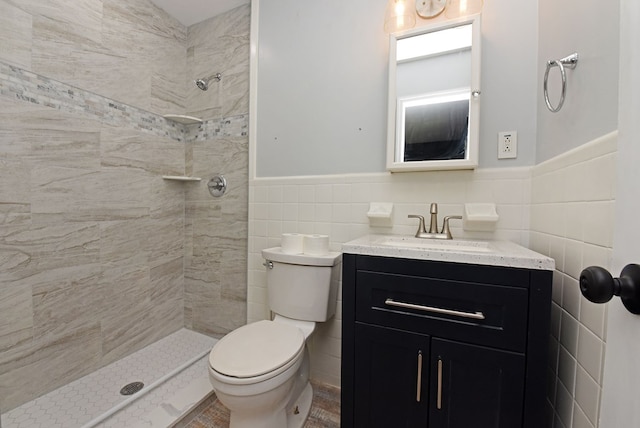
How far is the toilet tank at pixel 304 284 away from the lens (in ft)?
4.23

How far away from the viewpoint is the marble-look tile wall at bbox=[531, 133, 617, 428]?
2.09ft

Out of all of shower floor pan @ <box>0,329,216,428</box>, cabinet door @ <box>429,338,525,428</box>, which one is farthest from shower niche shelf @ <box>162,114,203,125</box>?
cabinet door @ <box>429,338,525,428</box>

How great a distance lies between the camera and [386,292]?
91cm

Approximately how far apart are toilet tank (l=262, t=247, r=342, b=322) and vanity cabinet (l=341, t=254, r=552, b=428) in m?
0.35

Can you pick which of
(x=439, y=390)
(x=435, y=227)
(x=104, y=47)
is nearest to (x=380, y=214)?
(x=435, y=227)

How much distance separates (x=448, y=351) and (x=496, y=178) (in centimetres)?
79

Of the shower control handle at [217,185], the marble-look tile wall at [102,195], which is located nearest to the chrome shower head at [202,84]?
the marble-look tile wall at [102,195]

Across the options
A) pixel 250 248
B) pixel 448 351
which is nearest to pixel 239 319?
pixel 250 248

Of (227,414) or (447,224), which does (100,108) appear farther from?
(447,224)

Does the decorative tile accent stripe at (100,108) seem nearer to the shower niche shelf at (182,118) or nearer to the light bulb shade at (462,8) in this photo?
the shower niche shelf at (182,118)

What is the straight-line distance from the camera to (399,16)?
1.27 m

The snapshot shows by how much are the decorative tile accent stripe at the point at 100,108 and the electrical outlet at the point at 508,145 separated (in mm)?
1444

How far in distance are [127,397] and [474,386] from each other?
62.0 inches

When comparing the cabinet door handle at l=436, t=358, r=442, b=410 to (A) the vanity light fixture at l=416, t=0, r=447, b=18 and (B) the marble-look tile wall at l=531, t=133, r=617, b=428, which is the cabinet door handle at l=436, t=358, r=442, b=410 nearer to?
(B) the marble-look tile wall at l=531, t=133, r=617, b=428
